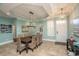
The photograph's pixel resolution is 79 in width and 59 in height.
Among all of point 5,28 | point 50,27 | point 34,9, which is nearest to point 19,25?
point 5,28

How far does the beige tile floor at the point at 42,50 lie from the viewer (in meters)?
2.43

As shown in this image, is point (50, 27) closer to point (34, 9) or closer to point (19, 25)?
point (34, 9)

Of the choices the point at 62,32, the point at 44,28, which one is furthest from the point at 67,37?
the point at 44,28

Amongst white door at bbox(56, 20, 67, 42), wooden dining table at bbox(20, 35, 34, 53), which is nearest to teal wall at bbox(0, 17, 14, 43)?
wooden dining table at bbox(20, 35, 34, 53)

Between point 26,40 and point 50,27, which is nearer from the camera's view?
point 26,40

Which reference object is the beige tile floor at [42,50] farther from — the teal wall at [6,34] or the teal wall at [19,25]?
the teal wall at [19,25]

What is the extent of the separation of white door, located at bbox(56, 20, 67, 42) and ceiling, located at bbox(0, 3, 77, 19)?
8.4 inches

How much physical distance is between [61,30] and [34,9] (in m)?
0.83

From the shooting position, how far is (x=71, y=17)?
2.38m

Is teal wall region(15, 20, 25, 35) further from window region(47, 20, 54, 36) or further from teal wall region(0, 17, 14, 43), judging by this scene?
window region(47, 20, 54, 36)

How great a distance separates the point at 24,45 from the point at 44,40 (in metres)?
0.50

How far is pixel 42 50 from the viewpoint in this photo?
2.48 m

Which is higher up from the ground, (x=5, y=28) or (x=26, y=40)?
(x=5, y=28)

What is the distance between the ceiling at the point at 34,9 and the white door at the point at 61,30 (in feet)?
0.70
